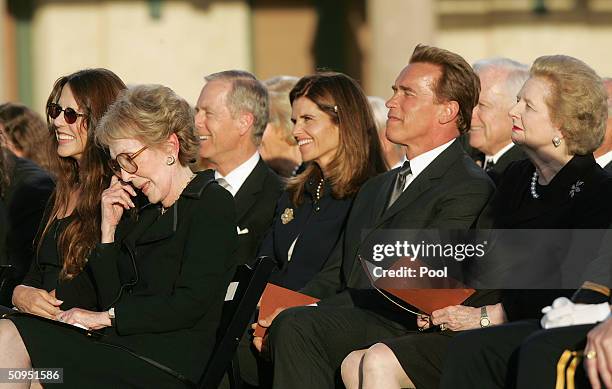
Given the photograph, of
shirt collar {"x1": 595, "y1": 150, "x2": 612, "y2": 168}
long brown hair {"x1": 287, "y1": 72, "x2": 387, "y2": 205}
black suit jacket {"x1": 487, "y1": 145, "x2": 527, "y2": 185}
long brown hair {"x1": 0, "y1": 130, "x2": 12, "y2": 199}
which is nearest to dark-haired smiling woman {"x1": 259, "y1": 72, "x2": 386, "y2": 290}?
long brown hair {"x1": 287, "y1": 72, "x2": 387, "y2": 205}

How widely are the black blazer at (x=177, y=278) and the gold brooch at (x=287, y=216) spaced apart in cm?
145

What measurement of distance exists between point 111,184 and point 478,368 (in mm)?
2200

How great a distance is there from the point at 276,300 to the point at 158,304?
111 cm

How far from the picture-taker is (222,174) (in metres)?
8.20

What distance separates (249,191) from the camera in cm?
783

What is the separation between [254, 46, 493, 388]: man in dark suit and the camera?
20.1ft

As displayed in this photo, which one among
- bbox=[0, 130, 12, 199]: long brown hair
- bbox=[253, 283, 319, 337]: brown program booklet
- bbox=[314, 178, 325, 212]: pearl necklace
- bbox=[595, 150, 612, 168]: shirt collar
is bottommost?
bbox=[253, 283, 319, 337]: brown program booklet

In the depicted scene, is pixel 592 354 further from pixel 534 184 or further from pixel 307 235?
pixel 307 235

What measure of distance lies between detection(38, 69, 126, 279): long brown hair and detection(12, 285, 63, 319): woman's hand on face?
18 cm

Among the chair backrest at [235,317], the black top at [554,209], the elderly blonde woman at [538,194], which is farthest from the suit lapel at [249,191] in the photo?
the black top at [554,209]

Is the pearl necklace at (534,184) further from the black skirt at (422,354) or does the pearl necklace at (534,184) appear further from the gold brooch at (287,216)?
the gold brooch at (287,216)

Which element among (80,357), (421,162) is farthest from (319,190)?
(80,357)

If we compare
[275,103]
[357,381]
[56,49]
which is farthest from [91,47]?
Answer: [357,381]

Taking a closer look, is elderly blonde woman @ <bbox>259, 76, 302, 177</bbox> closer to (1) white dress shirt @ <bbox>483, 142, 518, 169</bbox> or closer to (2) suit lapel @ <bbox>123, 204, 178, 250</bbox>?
(1) white dress shirt @ <bbox>483, 142, 518, 169</bbox>
